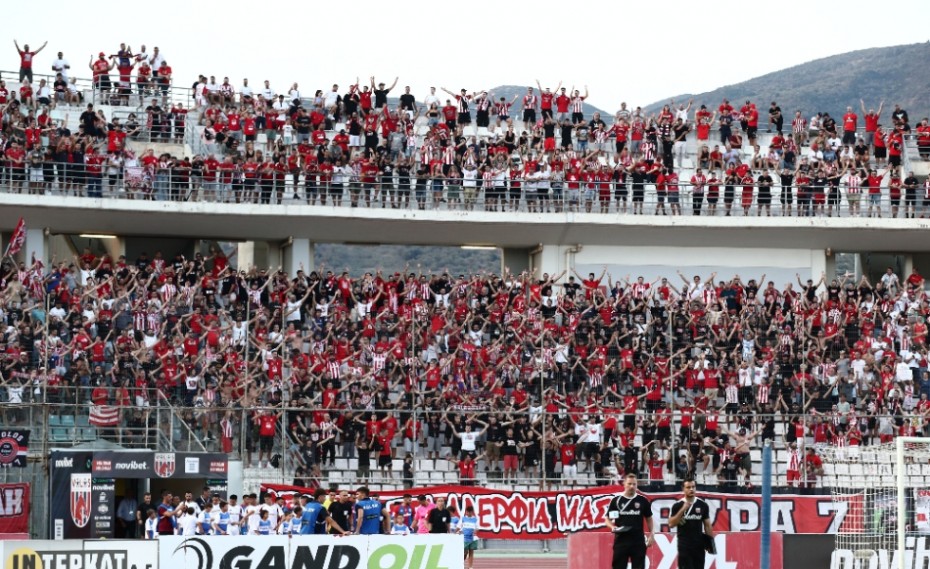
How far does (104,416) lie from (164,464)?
1.78 m

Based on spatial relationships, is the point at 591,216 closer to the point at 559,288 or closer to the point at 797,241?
the point at 559,288

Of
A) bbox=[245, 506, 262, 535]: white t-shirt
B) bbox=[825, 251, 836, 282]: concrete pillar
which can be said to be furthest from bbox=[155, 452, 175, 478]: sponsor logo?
bbox=[825, 251, 836, 282]: concrete pillar

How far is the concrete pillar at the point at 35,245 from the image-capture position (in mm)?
40625

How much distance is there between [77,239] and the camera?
151ft

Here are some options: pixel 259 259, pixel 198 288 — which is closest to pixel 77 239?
pixel 259 259

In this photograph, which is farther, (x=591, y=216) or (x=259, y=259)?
(x=259, y=259)

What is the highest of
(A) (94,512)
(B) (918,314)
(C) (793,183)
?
(C) (793,183)

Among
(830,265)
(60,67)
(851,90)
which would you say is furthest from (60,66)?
(851,90)

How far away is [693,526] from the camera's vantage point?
64.6 feet

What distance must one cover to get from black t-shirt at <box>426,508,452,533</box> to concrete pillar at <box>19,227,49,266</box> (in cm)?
1830

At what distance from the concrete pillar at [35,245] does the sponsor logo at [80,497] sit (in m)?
12.8

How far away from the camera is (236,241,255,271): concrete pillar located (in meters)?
45.5

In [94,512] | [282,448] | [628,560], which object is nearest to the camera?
[628,560]

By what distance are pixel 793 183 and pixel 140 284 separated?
1659 cm
